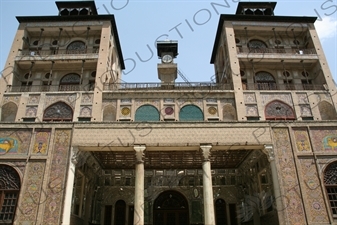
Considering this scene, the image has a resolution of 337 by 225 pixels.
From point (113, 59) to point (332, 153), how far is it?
18.9 meters

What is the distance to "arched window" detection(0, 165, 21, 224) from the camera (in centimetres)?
1580

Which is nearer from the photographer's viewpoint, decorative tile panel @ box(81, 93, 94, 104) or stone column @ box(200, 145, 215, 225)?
stone column @ box(200, 145, 215, 225)

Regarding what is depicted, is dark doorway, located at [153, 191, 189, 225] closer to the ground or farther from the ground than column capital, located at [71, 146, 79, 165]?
closer to the ground

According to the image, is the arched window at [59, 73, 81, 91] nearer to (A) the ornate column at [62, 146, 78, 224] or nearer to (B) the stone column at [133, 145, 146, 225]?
(A) the ornate column at [62, 146, 78, 224]

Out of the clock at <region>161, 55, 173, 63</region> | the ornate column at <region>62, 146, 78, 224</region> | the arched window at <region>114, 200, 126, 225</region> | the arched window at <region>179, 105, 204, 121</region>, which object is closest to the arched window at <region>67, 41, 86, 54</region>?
the clock at <region>161, 55, 173, 63</region>

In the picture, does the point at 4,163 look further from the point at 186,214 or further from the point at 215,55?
the point at 215,55

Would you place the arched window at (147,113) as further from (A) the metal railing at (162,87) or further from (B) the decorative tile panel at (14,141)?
(B) the decorative tile panel at (14,141)

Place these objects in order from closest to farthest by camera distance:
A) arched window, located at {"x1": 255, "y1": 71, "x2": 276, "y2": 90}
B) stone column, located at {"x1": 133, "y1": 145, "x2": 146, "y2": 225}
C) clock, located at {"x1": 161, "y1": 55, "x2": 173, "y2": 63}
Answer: stone column, located at {"x1": 133, "y1": 145, "x2": 146, "y2": 225} < arched window, located at {"x1": 255, "y1": 71, "x2": 276, "y2": 90} < clock, located at {"x1": 161, "y1": 55, "x2": 173, "y2": 63}

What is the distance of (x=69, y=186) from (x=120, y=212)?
23.5 ft

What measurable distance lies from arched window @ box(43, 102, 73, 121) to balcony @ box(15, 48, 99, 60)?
14.4ft

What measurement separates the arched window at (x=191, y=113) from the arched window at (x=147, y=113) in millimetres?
1765

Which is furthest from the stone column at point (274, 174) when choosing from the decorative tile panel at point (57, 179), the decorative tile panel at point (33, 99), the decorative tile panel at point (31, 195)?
the decorative tile panel at point (33, 99)

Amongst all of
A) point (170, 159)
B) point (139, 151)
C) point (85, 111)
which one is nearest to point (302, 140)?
point (170, 159)

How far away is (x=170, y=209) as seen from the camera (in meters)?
22.3
